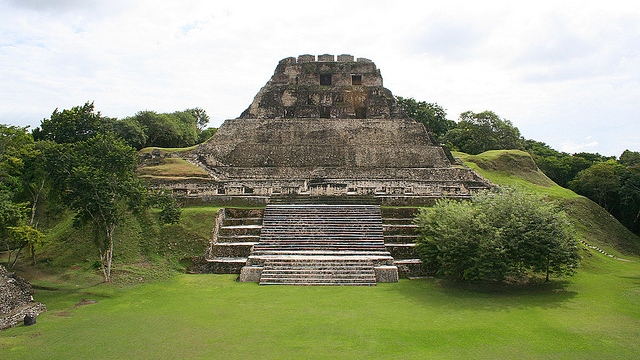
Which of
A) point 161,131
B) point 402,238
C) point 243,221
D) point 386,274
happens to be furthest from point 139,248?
point 161,131

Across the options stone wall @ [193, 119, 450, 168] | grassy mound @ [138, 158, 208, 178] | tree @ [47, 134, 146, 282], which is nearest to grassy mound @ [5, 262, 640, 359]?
tree @ [47, 134, 146, 282]

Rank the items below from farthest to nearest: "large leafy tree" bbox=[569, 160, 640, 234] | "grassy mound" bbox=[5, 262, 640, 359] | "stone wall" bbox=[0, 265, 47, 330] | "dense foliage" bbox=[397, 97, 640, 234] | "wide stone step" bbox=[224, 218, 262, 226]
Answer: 1. "dense foliage" bbox=[397, 97, 640, 234]
2. "large leafy tree" bbox=[569, 160, 640, 234]
3. "wide stone step" bbox=[224, 218, 262, 226]
4. "stone wall" bbox=[0, 265, 47, 330]
5. "grassy mound" bbox=[5, 262, 640, 359]

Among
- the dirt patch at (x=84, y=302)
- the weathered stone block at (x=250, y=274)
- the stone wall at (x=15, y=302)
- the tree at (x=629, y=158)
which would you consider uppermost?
the tree at (x=629, y=158)

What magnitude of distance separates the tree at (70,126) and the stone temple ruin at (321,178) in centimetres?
578

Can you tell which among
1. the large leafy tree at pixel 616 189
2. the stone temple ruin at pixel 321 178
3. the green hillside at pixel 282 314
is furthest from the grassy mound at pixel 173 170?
the large leafy tree at pixel 616 189

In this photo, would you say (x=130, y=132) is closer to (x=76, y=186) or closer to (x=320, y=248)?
(x=76, y=186)

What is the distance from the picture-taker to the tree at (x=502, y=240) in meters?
12.3

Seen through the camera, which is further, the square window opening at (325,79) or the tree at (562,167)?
the tree at (562,167)

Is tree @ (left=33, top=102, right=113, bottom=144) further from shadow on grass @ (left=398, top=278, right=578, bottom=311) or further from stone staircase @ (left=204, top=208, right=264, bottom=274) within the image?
shadow on grass @ (left=398, top=278, right=578, bottom=311)

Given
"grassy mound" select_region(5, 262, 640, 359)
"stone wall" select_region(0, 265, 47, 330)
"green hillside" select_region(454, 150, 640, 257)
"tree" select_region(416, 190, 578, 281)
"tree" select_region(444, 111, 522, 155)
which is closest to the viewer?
"grassy mound" select_region(5, 262, 640, 359)

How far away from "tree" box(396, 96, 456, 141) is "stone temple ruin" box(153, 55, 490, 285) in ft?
39.4

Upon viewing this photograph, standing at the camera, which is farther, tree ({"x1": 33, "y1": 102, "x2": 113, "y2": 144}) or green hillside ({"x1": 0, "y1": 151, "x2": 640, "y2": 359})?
tree ({"x1": 33, "y1": 102, "x2": 113, "y2": 144})

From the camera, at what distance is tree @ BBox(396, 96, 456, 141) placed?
4722 centimetres

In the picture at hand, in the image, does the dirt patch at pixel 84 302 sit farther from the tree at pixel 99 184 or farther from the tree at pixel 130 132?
the tree at pixel 130 132
